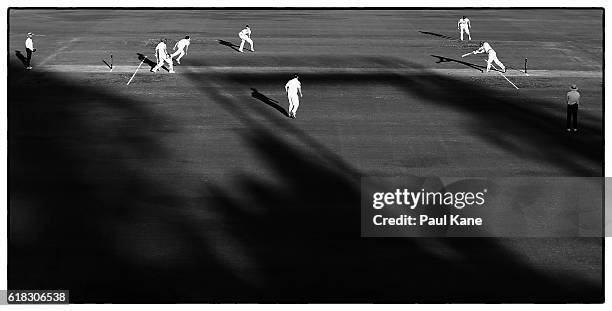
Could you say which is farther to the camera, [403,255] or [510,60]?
[510,60]

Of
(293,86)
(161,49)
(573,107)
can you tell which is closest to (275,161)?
(293,86)

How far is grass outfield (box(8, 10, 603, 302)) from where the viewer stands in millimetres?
16344

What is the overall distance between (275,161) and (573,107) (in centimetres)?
859

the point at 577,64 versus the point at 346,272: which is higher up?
the point at 577,64

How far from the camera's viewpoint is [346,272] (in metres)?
16.5

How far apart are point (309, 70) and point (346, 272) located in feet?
63.7

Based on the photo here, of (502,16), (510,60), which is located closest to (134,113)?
(510,60)

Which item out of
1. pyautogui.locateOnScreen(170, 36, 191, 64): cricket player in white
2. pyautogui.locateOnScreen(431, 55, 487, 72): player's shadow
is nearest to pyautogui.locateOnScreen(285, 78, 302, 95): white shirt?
pyautogui.locateOnScreen(170, 36, 191, 64): cricket player in white

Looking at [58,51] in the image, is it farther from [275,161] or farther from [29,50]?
[275,161]

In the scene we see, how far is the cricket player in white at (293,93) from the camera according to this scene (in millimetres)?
26609

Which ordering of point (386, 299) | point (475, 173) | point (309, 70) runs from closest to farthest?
1. point (386, 299)
2. point (475, 173)
3. point (309, 70)

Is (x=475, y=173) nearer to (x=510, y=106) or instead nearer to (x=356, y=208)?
(x=356, y=208)

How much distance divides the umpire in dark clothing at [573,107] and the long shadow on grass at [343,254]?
6.01 metres

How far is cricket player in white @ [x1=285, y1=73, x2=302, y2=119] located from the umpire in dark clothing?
23.9 ft
